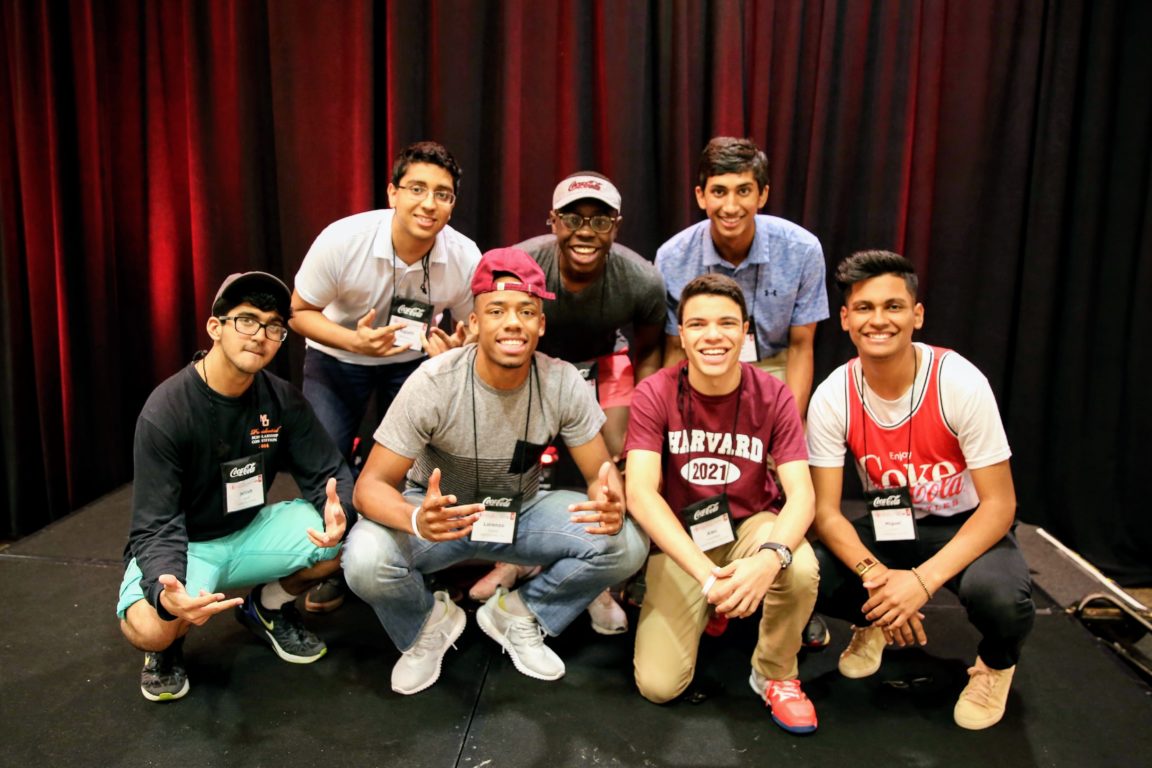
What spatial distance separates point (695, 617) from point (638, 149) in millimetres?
1991

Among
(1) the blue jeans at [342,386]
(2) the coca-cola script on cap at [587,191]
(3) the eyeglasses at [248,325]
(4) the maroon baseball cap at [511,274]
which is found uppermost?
(2) the coca-cola script on cap at [587,191]

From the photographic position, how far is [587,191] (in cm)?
249

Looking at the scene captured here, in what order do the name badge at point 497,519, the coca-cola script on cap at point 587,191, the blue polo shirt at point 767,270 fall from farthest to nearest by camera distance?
the blue polo shirt at point 767,270 → the coca-cola script on cap at point 587,191 → the name badge at point 497,519

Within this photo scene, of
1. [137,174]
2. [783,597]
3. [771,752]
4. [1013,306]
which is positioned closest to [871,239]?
[1013,306]

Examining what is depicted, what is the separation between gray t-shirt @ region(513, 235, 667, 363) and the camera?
266 centimetres

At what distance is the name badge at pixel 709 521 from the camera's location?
2.28 meters

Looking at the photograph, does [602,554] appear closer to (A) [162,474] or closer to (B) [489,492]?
(B) [489,492]

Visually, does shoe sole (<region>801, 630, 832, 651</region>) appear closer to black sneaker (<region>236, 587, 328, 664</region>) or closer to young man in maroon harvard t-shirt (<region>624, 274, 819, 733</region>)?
young man in maroon harvard t-shirt (<region>624, 274, 819, 733</region>)

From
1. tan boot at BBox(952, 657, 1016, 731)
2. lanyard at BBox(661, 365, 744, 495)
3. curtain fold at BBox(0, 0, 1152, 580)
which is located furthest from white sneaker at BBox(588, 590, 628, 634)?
curtain fold at BBox(0, 0, 1152, 580)

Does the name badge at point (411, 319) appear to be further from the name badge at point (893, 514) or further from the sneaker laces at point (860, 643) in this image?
the sneaker laces at point (860, 643)

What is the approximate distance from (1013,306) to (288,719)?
3242mm

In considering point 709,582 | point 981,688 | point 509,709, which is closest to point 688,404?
point 709,582

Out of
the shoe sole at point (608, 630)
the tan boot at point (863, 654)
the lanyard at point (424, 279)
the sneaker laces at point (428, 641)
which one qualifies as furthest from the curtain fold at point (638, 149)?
the sneaker laces at point (428, 641)

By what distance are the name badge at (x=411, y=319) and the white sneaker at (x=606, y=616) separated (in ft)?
3.27
